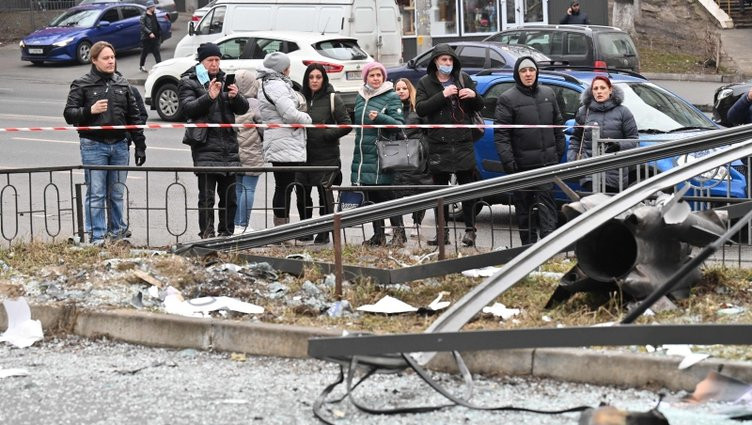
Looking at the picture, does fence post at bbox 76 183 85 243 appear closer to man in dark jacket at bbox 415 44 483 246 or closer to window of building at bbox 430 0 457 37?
man in dark jacket at bbox 415 44 483 246

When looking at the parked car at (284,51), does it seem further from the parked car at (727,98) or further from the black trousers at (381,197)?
the black trousers at (381,197)

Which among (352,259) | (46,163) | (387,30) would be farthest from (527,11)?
(352,259)

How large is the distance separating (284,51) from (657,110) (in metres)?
11.2

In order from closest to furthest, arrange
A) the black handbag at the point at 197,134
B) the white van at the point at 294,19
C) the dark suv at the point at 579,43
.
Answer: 1. the black handbag at the point at 197,134
2. the dark suv at the point at 579,43
3. the white van at the point at 294,19

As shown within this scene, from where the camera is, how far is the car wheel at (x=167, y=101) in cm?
2378

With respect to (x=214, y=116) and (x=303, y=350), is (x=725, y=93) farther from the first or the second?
(x=303, y=350)

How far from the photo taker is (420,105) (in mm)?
11594

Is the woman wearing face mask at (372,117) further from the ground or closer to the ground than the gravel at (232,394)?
further from the ground

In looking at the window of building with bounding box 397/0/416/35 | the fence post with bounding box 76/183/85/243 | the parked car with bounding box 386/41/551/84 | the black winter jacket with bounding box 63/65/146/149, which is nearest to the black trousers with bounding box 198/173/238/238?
the black winter jacket with bounding box 63/65/146/149

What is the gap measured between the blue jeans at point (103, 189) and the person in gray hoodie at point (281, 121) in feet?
4.25

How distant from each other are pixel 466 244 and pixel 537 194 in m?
0.78

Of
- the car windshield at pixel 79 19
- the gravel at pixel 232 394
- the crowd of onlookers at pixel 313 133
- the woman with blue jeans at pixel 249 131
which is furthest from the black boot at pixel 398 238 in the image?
the car windshield at pixel 79 19

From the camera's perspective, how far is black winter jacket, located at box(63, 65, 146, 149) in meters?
11.1

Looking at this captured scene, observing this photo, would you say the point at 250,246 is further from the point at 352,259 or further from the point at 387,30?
the point at 387,30
